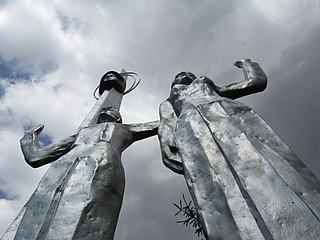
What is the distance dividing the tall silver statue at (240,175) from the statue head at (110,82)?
3.59 meters

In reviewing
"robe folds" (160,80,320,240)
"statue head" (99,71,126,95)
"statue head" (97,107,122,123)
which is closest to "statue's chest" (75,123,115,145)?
"statue head" (97,107,122,123)

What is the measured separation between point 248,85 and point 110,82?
142 inches

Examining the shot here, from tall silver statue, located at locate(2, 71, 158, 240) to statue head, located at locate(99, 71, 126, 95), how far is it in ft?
8.72

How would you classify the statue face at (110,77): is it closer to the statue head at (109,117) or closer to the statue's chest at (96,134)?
the statue head at (109,117)

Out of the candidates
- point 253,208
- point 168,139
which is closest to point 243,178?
point 253,208

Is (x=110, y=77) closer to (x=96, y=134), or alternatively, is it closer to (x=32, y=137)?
(x=32, y=137)

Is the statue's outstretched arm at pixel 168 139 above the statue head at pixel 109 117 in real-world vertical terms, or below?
below

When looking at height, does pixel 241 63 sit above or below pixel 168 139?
above

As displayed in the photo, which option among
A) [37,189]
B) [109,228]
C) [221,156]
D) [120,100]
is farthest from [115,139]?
[120,100]

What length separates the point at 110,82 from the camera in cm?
670

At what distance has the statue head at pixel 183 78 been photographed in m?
4.27

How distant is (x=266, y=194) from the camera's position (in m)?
1.83

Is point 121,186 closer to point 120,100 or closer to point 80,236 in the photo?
point 80,236

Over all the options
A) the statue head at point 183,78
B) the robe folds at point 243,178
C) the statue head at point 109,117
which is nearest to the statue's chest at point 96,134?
the statue head at point 109,117
